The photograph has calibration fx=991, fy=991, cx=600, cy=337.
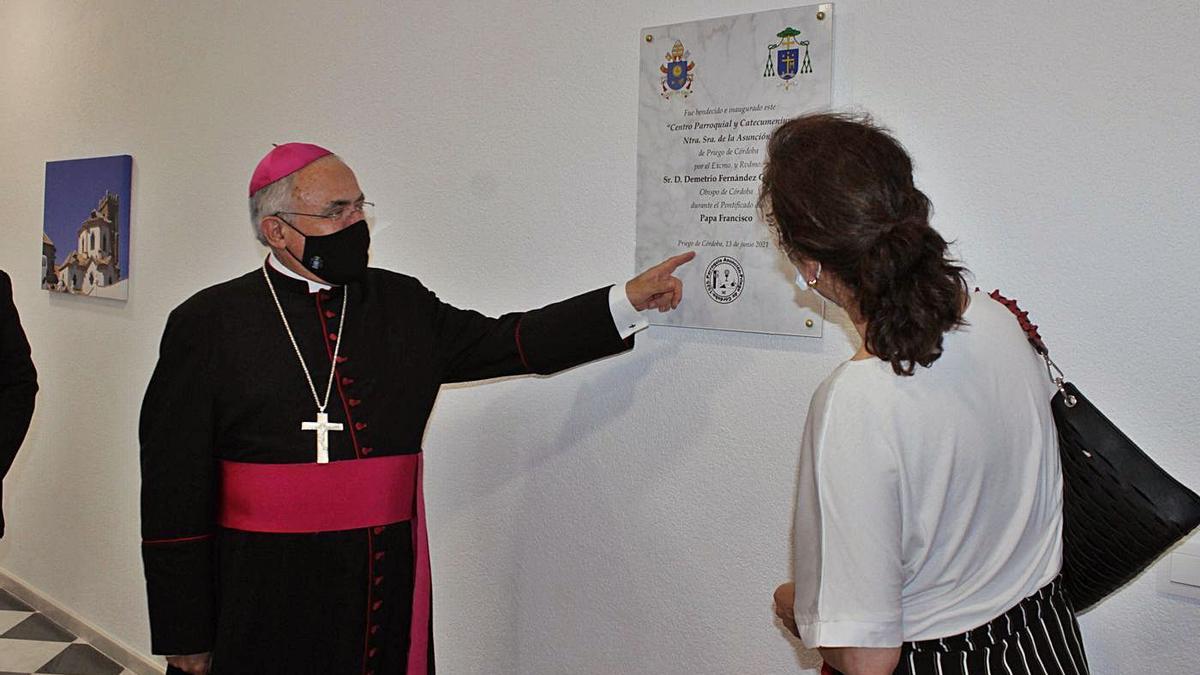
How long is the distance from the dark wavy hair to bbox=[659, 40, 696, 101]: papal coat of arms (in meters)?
0.88

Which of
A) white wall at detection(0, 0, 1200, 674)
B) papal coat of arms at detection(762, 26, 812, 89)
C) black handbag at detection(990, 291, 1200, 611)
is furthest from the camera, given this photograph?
papal coat of arms at detection(762, 26, 812, 89)

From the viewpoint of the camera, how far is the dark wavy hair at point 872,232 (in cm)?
122

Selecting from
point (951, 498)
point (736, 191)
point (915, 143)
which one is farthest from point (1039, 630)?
point (736, 191)

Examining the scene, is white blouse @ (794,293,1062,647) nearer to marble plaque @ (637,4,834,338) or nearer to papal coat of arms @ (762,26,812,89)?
marble plaque @ (637,4,834,338)

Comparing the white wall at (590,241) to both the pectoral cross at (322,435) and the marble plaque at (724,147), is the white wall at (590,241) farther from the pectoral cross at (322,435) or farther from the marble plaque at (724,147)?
the pectoral cross at (322,435)

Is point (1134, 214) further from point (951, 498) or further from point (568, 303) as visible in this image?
point (568, 303)

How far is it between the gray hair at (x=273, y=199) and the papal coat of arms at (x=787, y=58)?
102cm

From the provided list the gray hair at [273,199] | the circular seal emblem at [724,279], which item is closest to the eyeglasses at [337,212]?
the gray hair at [273,199]

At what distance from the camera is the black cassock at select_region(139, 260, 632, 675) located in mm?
2012

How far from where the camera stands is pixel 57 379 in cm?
414

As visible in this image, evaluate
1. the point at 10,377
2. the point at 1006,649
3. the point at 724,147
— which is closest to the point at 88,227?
the point at 10,377

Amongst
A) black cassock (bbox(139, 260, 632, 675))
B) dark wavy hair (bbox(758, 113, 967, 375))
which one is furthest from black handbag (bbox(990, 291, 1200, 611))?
black cassock (bbox(139, 260, 632, 675))

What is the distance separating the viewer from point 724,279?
2.13 metres

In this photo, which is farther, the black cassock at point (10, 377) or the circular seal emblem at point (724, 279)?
the black cassock at point (10, 377)
